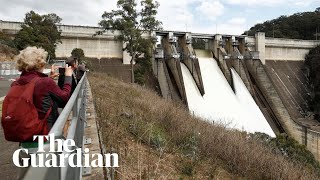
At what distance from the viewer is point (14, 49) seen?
2273 cm

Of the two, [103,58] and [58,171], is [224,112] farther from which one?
[58,171]

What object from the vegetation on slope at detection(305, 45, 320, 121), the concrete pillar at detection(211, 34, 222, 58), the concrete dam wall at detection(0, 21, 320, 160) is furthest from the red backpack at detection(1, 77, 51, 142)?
the vegetation on slope at detection(305, 45, 320, 121)

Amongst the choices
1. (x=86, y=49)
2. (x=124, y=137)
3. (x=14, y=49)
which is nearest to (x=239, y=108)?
(x=86, y=49)

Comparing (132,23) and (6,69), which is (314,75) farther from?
(6,69)

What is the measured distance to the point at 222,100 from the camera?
2552cm

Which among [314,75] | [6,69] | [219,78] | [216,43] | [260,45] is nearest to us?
[6,69]

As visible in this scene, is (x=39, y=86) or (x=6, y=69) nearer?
(x=39, y=86)

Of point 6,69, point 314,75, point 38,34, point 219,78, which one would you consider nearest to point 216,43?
point 219,78

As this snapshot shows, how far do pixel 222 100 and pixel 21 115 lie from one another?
24128 millimetres

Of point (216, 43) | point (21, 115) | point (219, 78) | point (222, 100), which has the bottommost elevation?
point (222, 100)

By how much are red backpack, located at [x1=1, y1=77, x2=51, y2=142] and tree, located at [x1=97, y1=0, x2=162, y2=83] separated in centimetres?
2173

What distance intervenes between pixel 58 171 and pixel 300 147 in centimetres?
1827

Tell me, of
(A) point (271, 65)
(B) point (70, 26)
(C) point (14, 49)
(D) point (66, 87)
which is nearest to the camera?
(D) point (66, 87)

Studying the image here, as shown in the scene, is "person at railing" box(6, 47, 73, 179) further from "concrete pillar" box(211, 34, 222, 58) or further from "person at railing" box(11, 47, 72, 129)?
"concrete pillar" box(211, 34, 222, 58)
